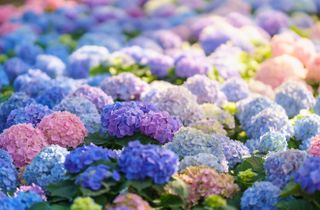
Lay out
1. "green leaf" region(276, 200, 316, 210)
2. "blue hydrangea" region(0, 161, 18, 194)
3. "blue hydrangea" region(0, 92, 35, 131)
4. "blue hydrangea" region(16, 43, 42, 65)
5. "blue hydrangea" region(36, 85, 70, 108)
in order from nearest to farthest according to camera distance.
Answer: "green leaf" region(276, 200, 316, 210) < "blue hydrangea" region(0, 161, 18, 194) < "blue hydrangea" region(0, 92, 35, 131) < "blue hydrangea" region(36, 85, 70, 108) < "blue hydrangea" region(16, 43, 42, 65)

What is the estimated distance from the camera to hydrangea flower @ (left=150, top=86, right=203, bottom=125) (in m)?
4.42

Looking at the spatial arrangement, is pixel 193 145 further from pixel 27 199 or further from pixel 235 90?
pixel 235 90

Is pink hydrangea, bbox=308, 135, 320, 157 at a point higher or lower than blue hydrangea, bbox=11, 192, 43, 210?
higher

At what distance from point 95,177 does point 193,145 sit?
Result: 2.55ft

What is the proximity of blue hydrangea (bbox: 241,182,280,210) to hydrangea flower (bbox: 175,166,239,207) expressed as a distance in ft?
0.29

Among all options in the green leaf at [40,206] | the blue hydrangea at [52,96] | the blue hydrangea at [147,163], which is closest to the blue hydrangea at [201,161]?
the blue hydrangea at [147,163]

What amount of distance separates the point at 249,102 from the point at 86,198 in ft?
6.97

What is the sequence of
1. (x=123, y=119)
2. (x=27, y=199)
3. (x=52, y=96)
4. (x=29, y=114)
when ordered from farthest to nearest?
(x=52, y=96), (x=29, y=114), (x=123, y=119), (x=27, y=199)

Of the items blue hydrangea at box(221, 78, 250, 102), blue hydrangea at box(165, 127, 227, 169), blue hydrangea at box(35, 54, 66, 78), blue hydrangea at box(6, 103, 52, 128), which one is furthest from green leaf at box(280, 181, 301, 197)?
blue hydrangea at box(35, 54, 66, 78)

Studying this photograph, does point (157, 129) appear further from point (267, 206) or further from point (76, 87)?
point (76, 87)

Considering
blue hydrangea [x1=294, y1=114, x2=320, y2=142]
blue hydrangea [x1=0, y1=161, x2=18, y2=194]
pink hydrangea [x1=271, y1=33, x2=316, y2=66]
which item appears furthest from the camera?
pink hydrangea [x1=271, y1=33, x2=316, y2=66]

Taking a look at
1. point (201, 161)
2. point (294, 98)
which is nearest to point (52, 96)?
point (294, 98)

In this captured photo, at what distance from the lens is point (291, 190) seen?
302 centimetres

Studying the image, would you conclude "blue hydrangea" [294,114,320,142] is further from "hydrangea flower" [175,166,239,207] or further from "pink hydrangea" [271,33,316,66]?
"pink hydrangea" [271,33,316,66]
